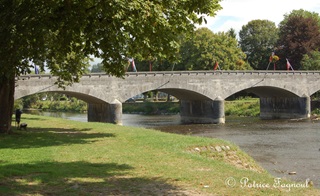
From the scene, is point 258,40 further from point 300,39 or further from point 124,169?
point 124,169

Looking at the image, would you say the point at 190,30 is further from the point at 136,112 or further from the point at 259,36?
the point at 259,36

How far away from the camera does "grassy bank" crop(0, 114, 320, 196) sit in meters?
10.1

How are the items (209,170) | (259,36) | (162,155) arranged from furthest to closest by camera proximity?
(259,36)
(162,155)
(209,170)

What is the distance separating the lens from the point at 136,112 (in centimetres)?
8169

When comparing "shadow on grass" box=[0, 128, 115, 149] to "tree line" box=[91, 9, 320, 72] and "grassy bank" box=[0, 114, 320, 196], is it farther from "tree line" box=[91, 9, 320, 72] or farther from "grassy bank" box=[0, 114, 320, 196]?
"tree line" box=[91, 9, 320, 72]

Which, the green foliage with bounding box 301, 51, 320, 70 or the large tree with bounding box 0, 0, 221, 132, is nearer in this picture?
the large tree with bounding box 0, 0, 221, 132

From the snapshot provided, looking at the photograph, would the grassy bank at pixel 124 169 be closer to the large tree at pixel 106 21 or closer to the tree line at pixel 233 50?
the large tree at pixel 106 21

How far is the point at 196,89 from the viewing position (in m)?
51.6

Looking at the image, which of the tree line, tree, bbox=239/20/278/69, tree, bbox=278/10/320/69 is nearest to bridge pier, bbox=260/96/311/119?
the tree line

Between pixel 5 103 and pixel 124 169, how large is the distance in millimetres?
10699

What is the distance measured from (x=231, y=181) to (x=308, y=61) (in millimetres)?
61622

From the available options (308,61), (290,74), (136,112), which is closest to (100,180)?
(290,74)

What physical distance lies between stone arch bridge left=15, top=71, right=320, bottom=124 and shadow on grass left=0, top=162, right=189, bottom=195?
31.1 metres

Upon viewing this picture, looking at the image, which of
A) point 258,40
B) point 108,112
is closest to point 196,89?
point 108,112
